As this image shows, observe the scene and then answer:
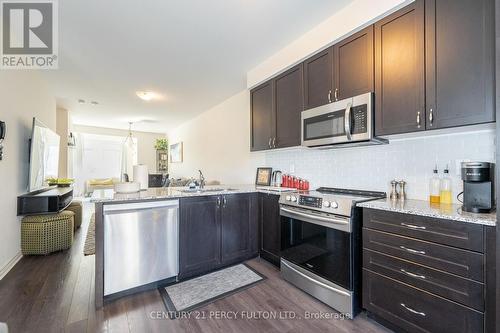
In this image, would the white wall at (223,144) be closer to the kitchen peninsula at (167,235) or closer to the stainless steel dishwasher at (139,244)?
the kitchen peninsula at (167,235)

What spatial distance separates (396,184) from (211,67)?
9.14 ft

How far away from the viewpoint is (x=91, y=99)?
4.77 meters

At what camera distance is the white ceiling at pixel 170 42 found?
83.0 inches

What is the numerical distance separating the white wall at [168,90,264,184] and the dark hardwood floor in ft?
7.18

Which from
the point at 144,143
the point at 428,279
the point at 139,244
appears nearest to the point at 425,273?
the point at 428,279

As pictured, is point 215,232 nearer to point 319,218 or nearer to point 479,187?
point 319,218

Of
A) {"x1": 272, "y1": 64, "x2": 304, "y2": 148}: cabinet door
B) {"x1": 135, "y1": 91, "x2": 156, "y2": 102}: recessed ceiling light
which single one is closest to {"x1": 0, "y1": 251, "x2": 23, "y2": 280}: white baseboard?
{"x1": 135, "y1": 91, "x2": 156, "y2": 102}: recessed ceiling light

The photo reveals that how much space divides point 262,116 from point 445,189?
2.19 metres

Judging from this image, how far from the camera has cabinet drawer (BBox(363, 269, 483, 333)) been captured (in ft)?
4.32

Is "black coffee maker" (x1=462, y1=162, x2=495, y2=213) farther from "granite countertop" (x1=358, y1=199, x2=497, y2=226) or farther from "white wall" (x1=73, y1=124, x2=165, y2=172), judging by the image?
"white wall" (x1=73, y1=124, x2=165, y2=172)

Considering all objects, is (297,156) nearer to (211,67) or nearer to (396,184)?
(396,184)

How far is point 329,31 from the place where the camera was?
89.2 inches

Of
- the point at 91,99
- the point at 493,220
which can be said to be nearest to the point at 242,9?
the point at 493,220

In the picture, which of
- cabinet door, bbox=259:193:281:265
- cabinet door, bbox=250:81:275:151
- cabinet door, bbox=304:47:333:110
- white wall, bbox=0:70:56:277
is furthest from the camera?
cabinet door, bbox=250:81:275:151
